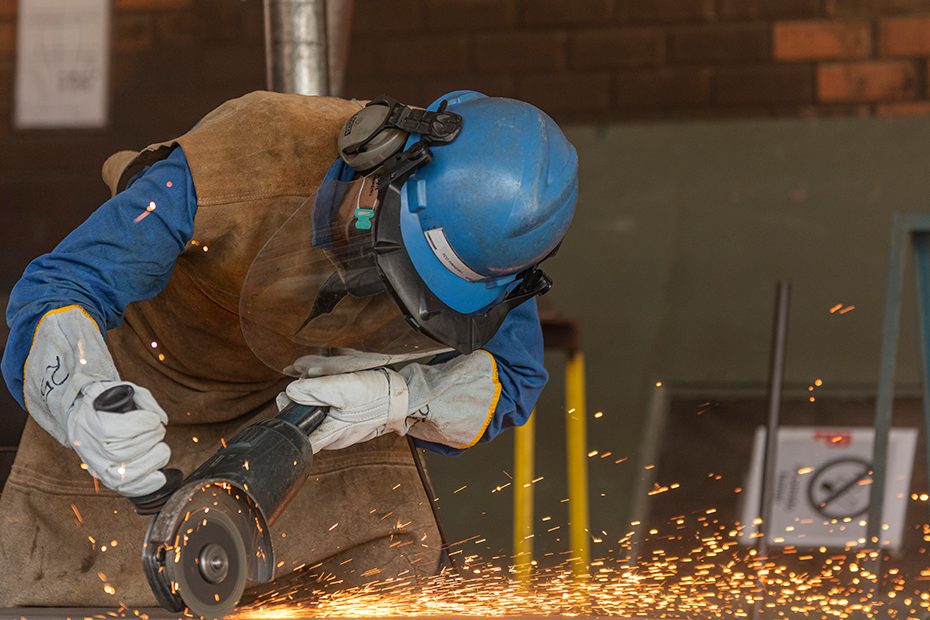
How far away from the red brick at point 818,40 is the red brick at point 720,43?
0.06 meters

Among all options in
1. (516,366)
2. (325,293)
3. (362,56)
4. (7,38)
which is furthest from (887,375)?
(7,38)

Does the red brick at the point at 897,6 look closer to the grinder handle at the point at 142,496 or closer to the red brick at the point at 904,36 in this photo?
the red brick at the point at 904,36

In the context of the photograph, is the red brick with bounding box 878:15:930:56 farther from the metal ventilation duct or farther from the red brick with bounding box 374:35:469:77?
the metal ventilation duct

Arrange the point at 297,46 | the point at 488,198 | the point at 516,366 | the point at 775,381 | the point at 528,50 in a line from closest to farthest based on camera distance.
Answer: the point at 488,198 → the point at 516,366 → the point at 297,46 → the point at 775,381 → the point at 528,50

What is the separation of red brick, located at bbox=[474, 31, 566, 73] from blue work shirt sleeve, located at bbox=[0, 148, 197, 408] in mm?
2392

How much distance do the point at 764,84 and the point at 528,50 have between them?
3.12 feet

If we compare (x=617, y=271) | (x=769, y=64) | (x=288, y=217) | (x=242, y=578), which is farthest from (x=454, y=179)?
(x=769, y=64)

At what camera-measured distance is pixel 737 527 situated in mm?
3510

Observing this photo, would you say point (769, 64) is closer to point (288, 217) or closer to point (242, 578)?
point (288, 217)

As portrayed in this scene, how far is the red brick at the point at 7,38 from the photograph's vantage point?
3.70 metres

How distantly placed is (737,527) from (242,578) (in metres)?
2.85

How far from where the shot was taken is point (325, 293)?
1.26m

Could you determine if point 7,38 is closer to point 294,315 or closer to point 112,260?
point 112,260

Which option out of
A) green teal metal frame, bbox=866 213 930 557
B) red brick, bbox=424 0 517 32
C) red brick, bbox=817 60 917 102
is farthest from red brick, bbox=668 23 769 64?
green teal metal frame, bbox=866 213 930 557
